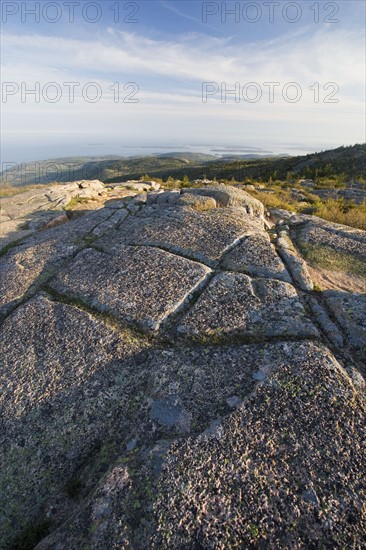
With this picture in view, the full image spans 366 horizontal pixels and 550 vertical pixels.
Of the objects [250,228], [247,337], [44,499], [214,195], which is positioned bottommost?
Result: [44,499]

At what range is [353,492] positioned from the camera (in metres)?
2.91

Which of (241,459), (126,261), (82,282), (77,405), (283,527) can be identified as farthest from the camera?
(126,261)

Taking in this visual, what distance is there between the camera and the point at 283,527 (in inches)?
108

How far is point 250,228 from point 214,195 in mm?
3051

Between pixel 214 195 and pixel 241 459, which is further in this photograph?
pixel 214 195

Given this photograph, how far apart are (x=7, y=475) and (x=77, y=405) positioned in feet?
3.52

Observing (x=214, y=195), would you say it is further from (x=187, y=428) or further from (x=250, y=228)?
(x=187, y=428)

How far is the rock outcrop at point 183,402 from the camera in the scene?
2887 millimetres

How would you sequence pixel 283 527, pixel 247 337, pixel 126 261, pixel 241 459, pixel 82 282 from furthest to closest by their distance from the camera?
pixel 126 261
pixel 82 282
pixel 247 337
pixel 241 459
pixel 283 527

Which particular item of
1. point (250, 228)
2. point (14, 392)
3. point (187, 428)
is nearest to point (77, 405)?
A: point (14, 392)

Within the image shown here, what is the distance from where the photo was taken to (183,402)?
13.1 ft

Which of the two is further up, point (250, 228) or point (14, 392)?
point (250, 228)

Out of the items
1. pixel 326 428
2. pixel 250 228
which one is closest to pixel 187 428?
pixel 326 428

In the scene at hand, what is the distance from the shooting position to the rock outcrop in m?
2.89
